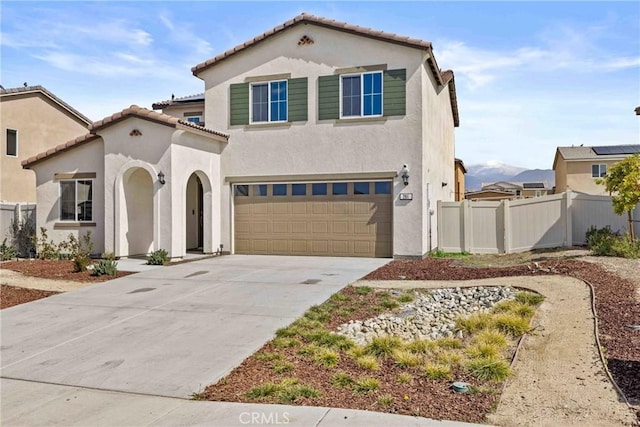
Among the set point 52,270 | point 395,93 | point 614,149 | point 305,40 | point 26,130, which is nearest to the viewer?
point 52,270

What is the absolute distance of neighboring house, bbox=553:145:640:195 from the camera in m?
38.0

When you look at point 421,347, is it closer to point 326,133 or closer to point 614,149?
point 326,133

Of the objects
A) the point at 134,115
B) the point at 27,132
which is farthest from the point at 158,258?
the point at 27,132

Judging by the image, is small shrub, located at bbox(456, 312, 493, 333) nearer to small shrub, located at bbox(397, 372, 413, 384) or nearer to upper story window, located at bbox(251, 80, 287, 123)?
small shrub, located at bbox(397, 372, 413, 384)

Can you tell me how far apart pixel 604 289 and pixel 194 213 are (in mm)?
14045

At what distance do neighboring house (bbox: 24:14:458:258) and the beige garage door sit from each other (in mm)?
35

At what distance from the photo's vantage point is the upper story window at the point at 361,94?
51.9ft

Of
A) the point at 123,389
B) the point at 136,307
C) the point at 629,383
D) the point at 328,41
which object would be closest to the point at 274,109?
the point at 328,41

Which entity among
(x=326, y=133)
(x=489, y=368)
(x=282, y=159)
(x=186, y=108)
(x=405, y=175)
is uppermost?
(x=186, y=108)

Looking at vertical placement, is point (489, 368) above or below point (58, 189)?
below

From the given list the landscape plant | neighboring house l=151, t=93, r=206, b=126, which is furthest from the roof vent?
the landscape plant

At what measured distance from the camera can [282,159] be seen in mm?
16625

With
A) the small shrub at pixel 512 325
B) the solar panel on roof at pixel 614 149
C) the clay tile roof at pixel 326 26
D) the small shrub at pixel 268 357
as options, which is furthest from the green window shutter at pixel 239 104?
the solar panel on roof at pixel 614 149

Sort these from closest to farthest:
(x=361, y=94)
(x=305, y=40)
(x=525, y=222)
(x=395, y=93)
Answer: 1. (x=395, y=93)
2. (x=361, y=94)
3. (x=305, y=40)
4. (x=525, y=222)
